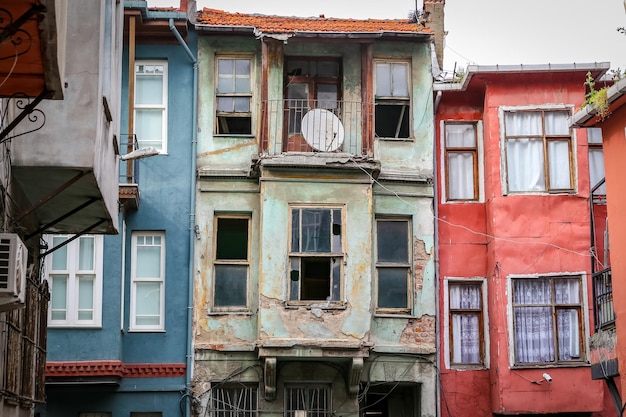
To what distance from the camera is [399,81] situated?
2320 centimetres

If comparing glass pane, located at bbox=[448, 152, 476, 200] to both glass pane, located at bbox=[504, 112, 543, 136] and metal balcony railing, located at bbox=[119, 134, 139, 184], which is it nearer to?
glass pane, located at bbox=[504, 112, 543, 136]

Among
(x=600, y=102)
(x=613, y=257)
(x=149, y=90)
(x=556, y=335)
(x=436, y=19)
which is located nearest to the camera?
(x=600, y=102)

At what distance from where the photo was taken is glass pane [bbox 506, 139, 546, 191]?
880 inches

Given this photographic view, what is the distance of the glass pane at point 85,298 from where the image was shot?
21.0m

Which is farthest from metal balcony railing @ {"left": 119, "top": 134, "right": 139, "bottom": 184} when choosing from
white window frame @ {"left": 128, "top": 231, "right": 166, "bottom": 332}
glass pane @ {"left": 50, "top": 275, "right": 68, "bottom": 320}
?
glass pane @ {"left": 50, "top": 275, "right": 68, "bottom": 320}

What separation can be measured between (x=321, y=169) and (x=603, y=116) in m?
6.56

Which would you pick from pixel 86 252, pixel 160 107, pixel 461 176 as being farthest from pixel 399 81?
pixel 86 252

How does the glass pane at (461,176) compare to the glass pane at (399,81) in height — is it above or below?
below

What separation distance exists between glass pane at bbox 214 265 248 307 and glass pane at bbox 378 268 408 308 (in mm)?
2639

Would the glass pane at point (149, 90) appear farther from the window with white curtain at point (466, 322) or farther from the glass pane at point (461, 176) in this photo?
the window with white curtain at point (466, 322)

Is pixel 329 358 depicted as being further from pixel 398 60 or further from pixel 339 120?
pixel 398 60

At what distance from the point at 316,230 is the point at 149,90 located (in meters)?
4.36

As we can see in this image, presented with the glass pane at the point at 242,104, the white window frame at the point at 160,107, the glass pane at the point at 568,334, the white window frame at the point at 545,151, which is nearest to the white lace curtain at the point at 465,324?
the glass pane at the point at 568,334

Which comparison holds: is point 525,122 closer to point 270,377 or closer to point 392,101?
point 392,101
